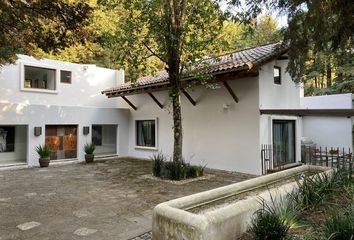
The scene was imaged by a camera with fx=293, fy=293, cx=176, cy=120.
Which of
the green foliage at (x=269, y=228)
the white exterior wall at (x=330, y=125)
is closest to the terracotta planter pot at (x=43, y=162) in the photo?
the green foliage at (x=269, y=228)

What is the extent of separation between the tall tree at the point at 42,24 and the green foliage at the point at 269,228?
5.82 meters

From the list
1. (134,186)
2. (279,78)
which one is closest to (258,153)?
(279,78)

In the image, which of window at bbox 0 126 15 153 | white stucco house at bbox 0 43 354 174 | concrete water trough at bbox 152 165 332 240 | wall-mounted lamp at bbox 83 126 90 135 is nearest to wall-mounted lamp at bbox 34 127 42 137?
white stucco house at bbox 0 43 354 174

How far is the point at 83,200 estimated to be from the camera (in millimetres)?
7879

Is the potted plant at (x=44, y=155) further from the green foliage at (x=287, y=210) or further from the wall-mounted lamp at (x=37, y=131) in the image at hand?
the green foliage at (x=287, y=210)

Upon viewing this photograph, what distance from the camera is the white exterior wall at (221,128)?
38.0 ft

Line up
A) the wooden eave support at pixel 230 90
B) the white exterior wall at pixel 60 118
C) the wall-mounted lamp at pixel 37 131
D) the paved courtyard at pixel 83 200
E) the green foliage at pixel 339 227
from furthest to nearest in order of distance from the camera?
1. the wall-mounted lamp at pixel 37 131
2. the white exterior wall at pixel 60 118
3. the wooden eave support at pixel 230 90
4. the paved courtyard at pixel 83 200
5. the green foliage at pixel 339 227

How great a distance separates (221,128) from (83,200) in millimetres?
6757

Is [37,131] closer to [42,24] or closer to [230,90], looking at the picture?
[42,24]

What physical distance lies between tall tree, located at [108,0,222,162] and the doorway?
14.1 feet

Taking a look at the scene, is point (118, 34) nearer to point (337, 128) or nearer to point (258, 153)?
point (258, 153)

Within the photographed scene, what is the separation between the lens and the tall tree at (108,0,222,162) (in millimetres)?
10055

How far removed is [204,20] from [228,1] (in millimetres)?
2071

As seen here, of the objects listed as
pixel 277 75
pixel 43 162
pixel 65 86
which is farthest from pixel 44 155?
pixel 277 75
